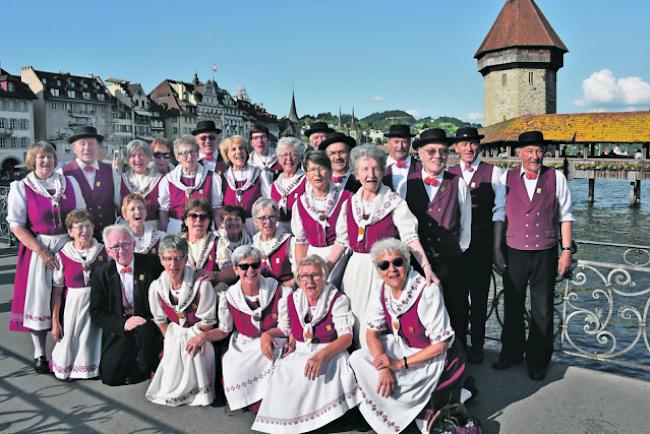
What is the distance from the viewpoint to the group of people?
351 cm

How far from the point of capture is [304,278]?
3.61 m

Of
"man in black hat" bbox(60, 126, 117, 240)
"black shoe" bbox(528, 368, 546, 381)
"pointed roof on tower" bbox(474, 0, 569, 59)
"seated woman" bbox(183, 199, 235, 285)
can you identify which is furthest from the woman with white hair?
"pointed roof on tower" bbox(474, 0, 569, 59)

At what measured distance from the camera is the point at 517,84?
53.1 meters

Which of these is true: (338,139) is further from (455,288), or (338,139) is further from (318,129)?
(455,288)

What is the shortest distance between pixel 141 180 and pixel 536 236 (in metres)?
3.97

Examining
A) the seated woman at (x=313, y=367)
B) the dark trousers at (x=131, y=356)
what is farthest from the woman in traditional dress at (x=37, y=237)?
the seated woman at (x=313, y=367)

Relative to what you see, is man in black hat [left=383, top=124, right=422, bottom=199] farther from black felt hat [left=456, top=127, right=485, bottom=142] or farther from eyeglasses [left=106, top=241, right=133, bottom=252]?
eyeglasses [left=106, top=241, right=133, bottom=252]

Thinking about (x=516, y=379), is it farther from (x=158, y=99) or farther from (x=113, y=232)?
(x=158, y=99)

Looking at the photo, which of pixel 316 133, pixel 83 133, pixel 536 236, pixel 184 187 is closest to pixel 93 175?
pixel 83 133

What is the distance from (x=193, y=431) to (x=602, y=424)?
276cm

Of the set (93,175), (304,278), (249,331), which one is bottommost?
(249,331)

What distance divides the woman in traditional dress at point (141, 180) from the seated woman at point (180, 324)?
4.60 feet

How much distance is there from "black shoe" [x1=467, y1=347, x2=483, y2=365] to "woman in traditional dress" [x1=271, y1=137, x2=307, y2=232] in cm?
203

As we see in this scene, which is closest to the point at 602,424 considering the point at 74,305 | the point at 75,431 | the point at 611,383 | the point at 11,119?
the point at 611,383
